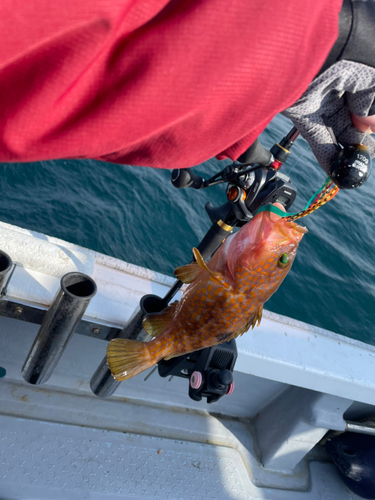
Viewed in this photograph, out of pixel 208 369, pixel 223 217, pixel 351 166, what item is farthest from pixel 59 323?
pixel 351 166

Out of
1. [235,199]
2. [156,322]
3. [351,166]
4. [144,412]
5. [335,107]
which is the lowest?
[144,412]

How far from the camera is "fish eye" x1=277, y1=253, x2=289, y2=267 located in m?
1.88

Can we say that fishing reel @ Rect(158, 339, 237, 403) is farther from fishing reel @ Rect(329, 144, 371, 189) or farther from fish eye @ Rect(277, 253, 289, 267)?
fishing reel @ Rect(329, 144, 371, 189)

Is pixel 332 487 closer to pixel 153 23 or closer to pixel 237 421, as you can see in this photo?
pixel 237 421

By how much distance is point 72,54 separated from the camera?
72cm

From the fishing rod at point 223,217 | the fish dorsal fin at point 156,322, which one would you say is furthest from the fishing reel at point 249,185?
Answer: the fish dorsal fin at point 156,322

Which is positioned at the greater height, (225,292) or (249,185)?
(249,185)

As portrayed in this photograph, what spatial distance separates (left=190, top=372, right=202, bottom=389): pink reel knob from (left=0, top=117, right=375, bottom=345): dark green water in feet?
12.2

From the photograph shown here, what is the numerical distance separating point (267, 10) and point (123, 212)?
5882 mm

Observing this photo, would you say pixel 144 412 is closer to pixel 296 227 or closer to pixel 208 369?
pixel 208 369

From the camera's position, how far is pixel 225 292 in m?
1.93

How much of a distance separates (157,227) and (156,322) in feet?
15.0

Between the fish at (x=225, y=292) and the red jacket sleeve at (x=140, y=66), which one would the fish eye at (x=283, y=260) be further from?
the red jacket sleeve at (x=140, y=66)

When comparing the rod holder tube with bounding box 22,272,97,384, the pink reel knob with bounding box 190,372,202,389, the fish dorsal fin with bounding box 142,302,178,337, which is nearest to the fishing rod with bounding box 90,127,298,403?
the pink reel knob with bounding box 190,372,202,389
